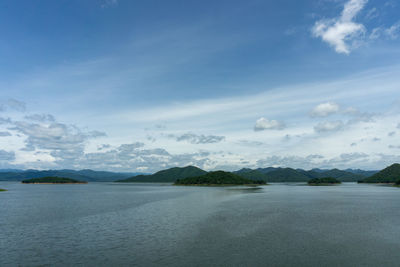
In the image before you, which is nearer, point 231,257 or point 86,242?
point 231,257

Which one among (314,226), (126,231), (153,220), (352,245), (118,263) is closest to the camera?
(118,263)

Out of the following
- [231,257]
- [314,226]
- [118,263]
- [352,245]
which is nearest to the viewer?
[118,263]

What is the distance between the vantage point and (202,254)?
117 feet

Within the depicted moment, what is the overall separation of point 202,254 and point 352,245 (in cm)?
2384

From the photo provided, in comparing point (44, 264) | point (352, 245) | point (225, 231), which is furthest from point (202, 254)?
point (352, 245)

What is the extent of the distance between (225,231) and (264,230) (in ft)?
26.0

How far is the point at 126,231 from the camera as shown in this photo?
50469mm

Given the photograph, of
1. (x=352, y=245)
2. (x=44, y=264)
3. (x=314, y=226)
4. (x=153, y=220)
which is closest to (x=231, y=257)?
(x=352, y=245)

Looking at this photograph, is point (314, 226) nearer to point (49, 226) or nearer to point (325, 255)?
point (325, 255)

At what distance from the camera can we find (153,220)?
64500 millimetres

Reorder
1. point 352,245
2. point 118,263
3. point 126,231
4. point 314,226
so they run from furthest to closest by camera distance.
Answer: point 314,226, point 126,231, point 352,245, point 118,263

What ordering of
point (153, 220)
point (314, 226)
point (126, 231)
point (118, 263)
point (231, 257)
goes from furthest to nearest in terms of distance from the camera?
point (153, 220) < point (314, 226) < point (126, 231) < point (231, 257) < point (118, 263)

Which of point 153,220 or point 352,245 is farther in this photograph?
point 153,220

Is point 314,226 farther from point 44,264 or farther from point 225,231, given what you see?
point 44,264
